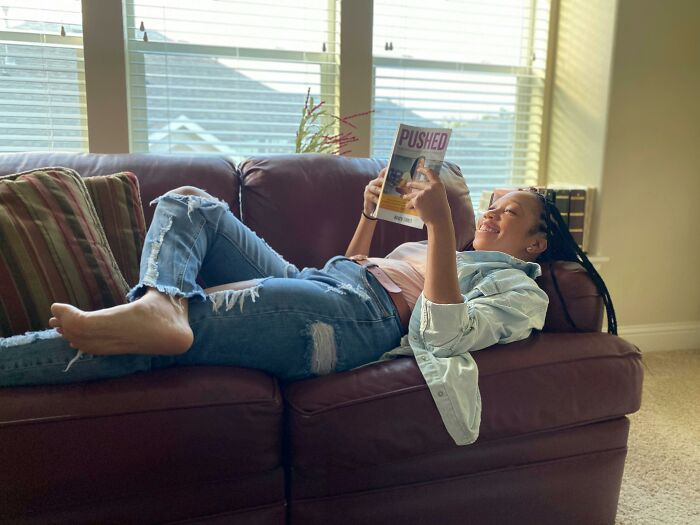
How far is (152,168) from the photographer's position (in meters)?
1.77

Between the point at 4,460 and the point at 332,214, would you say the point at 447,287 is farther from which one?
the point at 4,460

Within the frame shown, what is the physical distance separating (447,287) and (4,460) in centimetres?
92

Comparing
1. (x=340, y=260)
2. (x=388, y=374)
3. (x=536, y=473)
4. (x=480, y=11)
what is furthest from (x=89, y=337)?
(x=480, y=11)

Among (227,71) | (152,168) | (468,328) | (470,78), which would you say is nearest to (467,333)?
(468,328)

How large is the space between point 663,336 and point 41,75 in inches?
121

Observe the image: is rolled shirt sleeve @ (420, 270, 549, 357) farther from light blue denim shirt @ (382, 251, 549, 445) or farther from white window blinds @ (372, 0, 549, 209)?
white window blinds @ (372, 0, 549, 209)

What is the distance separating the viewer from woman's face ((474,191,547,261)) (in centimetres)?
164

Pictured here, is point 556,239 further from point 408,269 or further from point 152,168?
point 152,168

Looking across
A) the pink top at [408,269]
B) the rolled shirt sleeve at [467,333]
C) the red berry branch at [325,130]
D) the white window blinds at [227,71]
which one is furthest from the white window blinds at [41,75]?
the rolled shirt sleeve at [467,333]

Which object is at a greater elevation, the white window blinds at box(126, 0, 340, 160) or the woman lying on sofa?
the white window blinds at box(126, 0, 340, 160)

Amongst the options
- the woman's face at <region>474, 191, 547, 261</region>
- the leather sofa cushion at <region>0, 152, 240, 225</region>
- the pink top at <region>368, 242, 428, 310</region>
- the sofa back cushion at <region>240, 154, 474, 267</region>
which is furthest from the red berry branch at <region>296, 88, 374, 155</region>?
the woman's face at <region>474, 191, 547, 261</region>

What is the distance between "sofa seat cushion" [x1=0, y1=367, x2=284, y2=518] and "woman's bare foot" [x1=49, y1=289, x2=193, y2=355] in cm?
8

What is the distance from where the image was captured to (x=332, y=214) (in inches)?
73.7

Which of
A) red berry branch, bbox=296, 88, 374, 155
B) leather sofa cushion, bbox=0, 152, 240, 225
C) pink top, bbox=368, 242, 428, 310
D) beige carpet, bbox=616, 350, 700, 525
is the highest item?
red berry branch, bbox=296, 88, 374, 155
